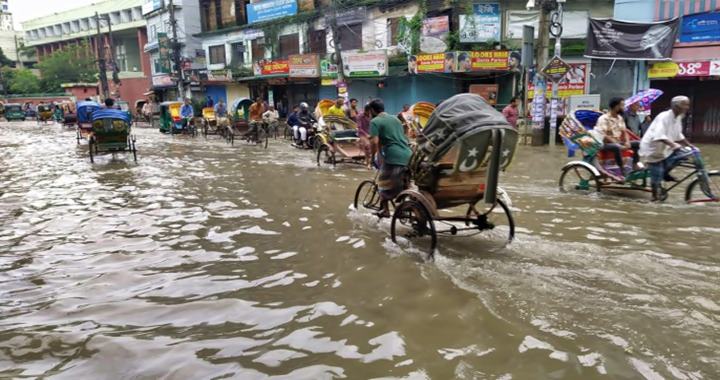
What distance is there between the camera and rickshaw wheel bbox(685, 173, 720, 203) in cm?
712

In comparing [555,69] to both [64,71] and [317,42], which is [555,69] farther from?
[64,71]

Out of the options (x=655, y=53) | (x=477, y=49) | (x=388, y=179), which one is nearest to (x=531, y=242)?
(x=388, y=179)

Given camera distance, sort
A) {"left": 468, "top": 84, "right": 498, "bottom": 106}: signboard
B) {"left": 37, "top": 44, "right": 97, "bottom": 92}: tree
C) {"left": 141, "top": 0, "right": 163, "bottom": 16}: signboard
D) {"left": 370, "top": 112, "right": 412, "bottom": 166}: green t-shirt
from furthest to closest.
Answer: {"left": 37, "top": 44, "right": 97, "bottom": 92}: tree
{"left": 141, "top": 0, "right": 163, "bottom": 16}: signboard
{"left": 468, "top": 84, "right": 498, "bottom": 106}: signboard
{"left": 370, "top": 112, "right": 412, "bottom": 166}: green t-shirt

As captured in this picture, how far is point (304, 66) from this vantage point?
2611cm

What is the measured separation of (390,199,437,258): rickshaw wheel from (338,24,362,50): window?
66.9 ft

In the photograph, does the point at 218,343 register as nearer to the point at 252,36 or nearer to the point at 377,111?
the point at 377,111

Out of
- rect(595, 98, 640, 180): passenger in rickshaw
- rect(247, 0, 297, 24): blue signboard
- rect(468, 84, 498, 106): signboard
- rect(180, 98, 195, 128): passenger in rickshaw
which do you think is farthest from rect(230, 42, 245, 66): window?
rect(595, 98, 640, 180): passenger in rickshaw

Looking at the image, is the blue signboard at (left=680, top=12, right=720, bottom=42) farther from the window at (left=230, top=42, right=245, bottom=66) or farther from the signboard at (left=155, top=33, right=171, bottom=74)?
the signboard at (left=155, top=33, right=171, bottom=74)

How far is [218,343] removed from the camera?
140 inches

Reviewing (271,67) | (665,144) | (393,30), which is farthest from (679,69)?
(271,67)

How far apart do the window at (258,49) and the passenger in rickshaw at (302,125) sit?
50.4 ft

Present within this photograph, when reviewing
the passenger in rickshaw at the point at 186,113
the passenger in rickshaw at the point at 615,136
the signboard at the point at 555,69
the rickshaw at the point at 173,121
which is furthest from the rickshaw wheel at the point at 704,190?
the passenger in rickshaw at the point at 186,113

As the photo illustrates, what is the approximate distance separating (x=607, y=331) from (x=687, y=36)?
16.3 m

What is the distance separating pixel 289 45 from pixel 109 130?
17.6m
